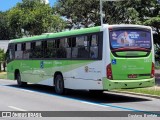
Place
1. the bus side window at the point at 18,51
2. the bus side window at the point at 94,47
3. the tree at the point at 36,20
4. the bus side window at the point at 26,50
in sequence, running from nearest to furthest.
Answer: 1. the bus side window at the point at 94,47
2. the bus side window at the point at 26,50
3. the bus side window at the point at 18,51
4. the tree at the point at 36,20

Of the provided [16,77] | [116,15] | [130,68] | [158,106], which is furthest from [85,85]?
[116,15]

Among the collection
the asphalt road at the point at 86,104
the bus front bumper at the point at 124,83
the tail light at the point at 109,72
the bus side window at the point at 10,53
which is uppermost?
the bus side window at the point at 10,53

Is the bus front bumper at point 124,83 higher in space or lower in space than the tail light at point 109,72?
lower

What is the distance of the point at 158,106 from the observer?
14.8 m

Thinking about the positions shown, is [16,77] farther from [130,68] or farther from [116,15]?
[116,15]

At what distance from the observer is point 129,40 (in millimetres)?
16609

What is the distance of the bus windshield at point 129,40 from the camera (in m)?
16.4

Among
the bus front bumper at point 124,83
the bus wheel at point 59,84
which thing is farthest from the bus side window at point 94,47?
the bus wheel at point 59,84

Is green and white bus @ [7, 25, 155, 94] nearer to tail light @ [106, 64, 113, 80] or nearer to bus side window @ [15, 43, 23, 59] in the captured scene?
tail light @ [106, 64, 113, 80]

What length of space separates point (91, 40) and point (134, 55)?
185 cm

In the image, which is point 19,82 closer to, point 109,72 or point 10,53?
point 10,53

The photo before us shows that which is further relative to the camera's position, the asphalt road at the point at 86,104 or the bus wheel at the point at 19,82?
the bus wheel at the point at 19,82

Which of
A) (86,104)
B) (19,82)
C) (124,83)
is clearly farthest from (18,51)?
(86,104)

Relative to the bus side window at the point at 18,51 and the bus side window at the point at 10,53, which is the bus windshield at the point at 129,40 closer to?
the bus side window at the point at 18,51
